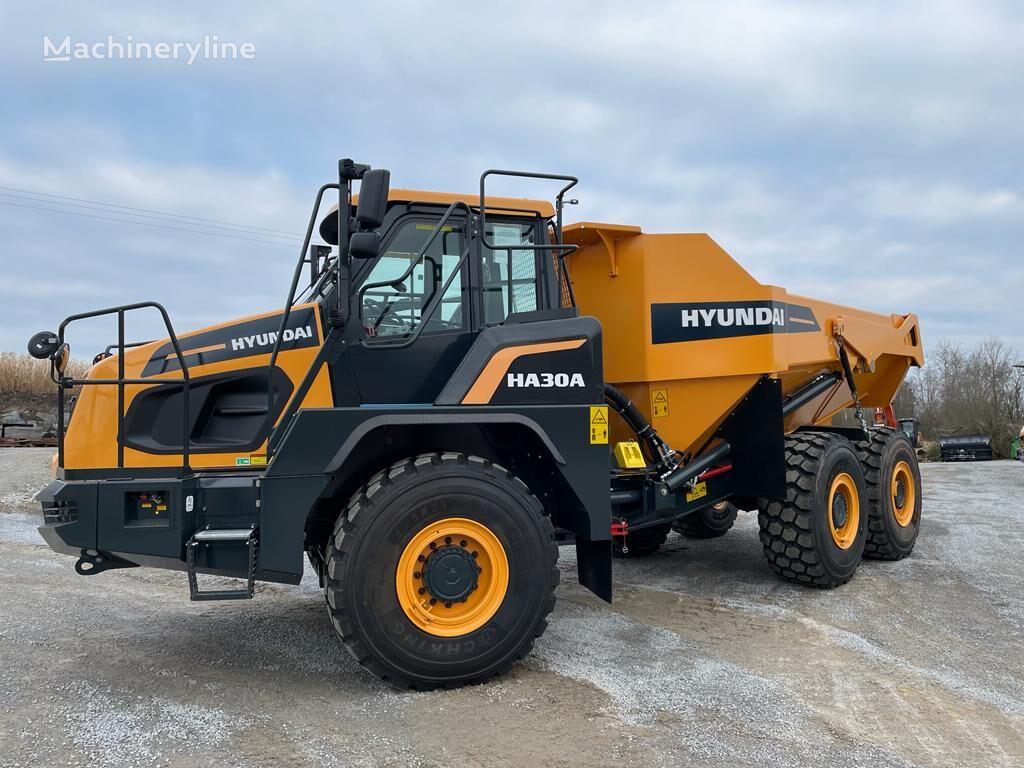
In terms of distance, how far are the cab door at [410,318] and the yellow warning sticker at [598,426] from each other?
0.90m

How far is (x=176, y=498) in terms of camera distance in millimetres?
4188

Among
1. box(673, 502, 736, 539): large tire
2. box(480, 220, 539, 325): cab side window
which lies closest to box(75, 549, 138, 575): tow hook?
box(480, 220, 539, 325): cab side window

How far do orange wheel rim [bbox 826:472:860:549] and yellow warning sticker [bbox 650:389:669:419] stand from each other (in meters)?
1.78

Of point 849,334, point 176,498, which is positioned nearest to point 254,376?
point 176,498

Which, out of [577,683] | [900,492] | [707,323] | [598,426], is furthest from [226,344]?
[900,492]

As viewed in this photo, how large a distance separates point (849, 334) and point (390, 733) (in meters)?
6.20

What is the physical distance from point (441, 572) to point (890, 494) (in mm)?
5407

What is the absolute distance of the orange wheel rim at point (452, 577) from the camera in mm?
4176

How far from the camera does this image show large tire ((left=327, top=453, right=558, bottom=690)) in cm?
406

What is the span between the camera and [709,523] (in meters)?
9.15

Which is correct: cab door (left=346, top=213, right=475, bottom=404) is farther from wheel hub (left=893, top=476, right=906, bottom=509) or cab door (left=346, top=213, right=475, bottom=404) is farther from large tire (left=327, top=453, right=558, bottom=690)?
wheel hub (left=893, top=476, right=906, bottom=509)

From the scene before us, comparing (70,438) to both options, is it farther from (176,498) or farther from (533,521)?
(533,521)

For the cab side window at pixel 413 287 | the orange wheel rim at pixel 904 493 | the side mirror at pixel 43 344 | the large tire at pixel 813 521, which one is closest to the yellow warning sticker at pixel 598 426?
the cab side window at pixel 413 287

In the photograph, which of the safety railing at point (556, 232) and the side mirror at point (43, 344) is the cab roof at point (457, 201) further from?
Result: the side mirror at point (43, 344)
